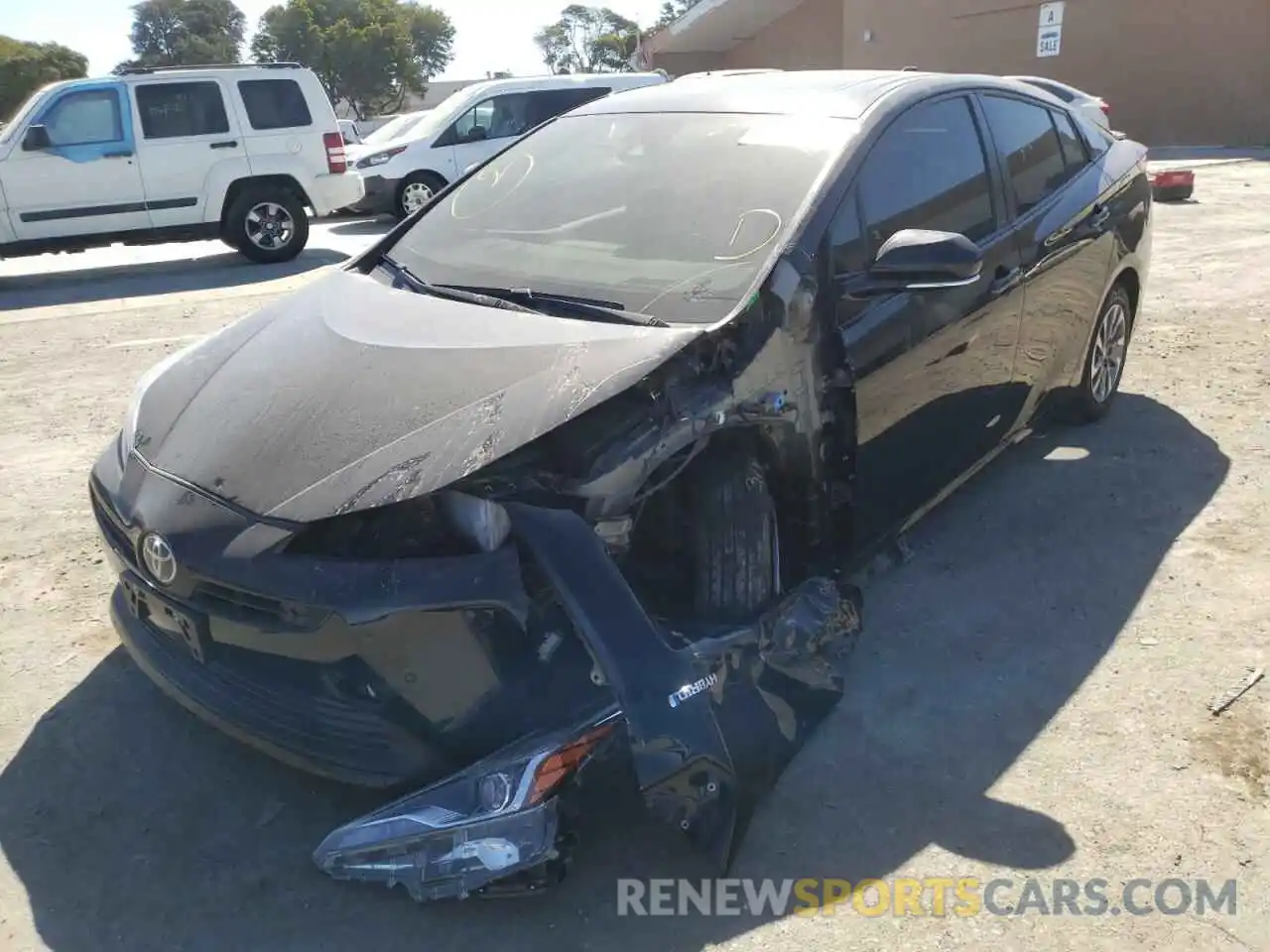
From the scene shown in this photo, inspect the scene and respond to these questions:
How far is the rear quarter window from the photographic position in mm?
11711

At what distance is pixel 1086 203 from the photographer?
456 cm

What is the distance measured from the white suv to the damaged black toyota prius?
8528 mm

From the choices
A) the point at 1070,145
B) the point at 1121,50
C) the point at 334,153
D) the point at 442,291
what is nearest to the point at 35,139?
the point at 334,153

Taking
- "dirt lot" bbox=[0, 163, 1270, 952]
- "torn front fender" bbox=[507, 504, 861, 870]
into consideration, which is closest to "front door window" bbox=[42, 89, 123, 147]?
"dirt lot" bbox=[0, 163, 1270, 952]

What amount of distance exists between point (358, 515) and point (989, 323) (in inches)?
93.9

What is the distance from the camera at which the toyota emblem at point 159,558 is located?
8.30 feet

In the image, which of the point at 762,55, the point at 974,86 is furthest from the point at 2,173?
the point at 762,55

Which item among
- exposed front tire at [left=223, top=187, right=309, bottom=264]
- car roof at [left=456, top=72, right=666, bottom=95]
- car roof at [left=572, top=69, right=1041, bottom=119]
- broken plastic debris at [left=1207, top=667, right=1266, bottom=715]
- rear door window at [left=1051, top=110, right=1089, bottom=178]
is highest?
car roof at [left=456, top=72, right=666, bottom=95]

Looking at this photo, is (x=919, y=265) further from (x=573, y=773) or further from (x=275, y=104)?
(x=275, y=104)

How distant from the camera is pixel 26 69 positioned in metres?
55.3

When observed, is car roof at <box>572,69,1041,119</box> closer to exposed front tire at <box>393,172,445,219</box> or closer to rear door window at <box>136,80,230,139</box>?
rear door window at <box>136,80,230,139</box>

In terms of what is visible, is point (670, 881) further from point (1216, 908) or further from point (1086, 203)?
point (1086, 203)

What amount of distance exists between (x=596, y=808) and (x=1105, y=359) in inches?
150

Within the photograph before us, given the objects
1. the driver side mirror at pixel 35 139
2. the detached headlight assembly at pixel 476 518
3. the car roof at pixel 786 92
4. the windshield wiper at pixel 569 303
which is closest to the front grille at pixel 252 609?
the detached headlight assembly at pixel 476 518
